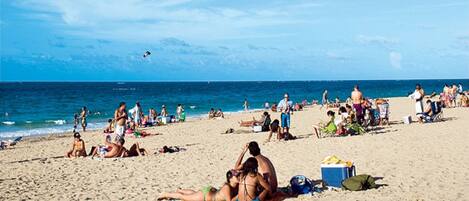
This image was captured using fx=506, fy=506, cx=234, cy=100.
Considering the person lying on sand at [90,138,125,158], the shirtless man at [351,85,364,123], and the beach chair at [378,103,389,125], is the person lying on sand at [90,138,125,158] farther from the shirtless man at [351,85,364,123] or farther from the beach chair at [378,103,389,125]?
the beach chair at [378,103,389,125]

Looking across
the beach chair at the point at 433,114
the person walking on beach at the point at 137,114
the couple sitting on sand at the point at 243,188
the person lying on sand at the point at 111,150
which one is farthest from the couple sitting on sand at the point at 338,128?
the person walking on beach at the point at 137,114

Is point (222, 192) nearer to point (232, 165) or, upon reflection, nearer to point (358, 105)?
point (232, 165)

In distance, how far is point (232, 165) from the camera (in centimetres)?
1089

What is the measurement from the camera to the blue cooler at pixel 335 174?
8133 millimetres

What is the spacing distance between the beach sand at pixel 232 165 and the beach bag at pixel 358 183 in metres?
0.12

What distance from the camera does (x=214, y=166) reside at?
35.6ft

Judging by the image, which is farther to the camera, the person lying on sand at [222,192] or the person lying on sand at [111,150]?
the person lying on sand at [111,150]

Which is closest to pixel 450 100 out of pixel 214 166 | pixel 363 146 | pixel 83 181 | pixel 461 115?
pixel 461 115

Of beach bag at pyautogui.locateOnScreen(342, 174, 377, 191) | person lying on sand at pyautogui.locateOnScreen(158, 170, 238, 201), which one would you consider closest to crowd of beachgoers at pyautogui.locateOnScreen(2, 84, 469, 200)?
person lying on sand at pyautogui.locateOnScreen(158, 170, 238, 201)

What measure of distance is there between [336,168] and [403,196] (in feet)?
3.63

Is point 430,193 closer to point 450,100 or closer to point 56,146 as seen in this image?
point 56,146

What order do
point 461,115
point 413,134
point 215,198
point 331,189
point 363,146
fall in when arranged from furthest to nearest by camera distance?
point 461,115 → point 413,134 → point 363,146 → point 331,189 → point 215,198

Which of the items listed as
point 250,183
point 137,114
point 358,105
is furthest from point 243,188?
point 137,114

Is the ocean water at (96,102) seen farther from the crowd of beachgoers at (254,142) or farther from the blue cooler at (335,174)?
the blue cooler at (335,174)
